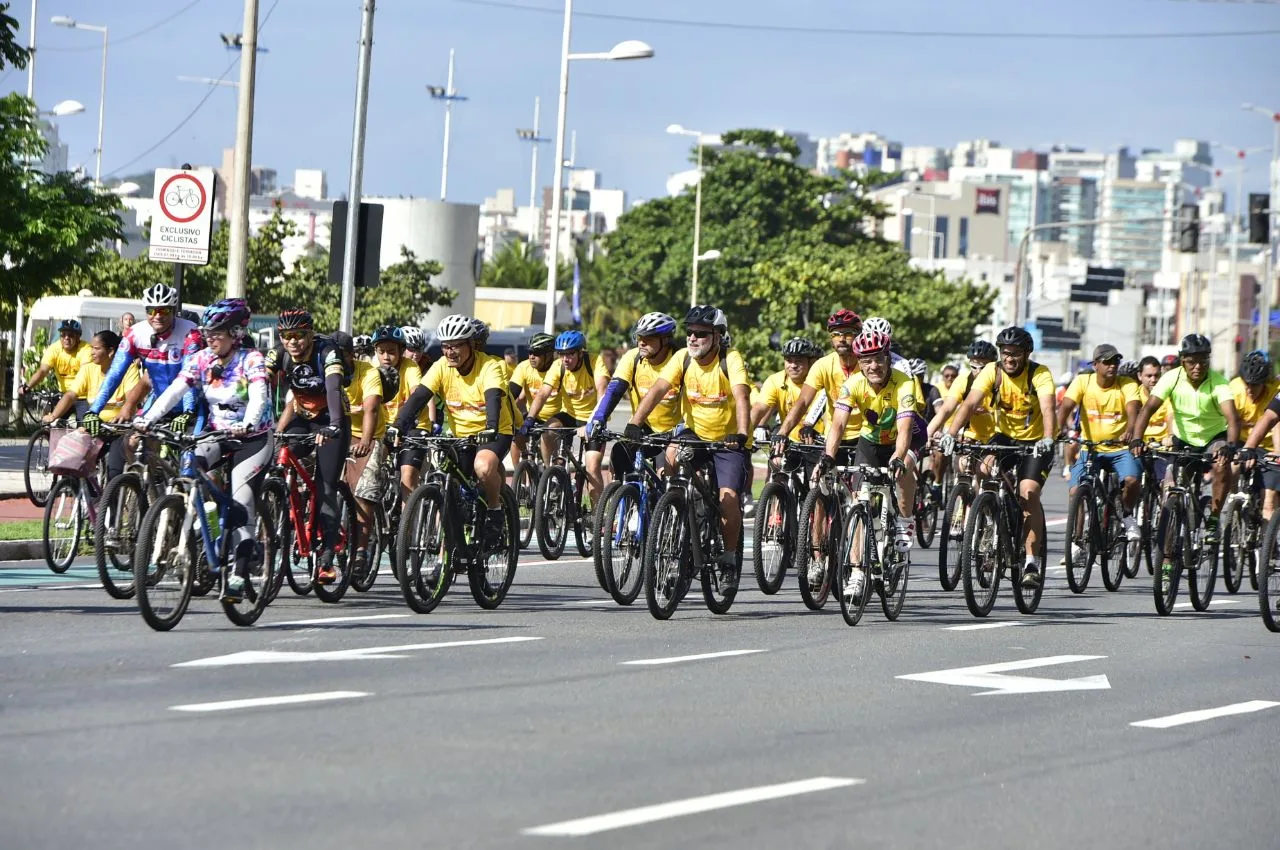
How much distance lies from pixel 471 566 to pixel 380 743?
4902 millimetres

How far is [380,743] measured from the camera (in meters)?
8.12

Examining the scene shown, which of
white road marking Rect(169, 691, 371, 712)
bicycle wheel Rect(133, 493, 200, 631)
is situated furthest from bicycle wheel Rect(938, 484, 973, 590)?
white road marking Rect(169, 691, 371, 712)

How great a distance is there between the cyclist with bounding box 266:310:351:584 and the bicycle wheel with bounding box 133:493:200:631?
156 cm

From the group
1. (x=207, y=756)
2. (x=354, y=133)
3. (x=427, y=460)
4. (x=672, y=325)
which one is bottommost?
(x=207, y=756)

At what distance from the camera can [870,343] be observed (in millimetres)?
13531

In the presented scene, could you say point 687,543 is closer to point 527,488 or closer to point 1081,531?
point 1081,531

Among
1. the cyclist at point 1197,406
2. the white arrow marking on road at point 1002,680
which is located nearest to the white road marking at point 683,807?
the white arrow marking on road at point 1002,680

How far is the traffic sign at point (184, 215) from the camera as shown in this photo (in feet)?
56.0

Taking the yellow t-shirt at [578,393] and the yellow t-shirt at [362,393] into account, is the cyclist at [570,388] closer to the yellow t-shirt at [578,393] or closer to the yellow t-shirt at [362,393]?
the yellow t-shirt at [578,393]

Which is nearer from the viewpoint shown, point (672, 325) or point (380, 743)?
point (380, 743)

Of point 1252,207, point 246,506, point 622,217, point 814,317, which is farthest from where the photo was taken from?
point 622,217

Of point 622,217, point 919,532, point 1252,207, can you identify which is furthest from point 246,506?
point 622,217

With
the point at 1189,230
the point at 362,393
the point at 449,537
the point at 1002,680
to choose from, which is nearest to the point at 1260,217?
the point at 1189,230

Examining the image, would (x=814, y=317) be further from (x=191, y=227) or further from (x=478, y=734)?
(x=478, y=734)
